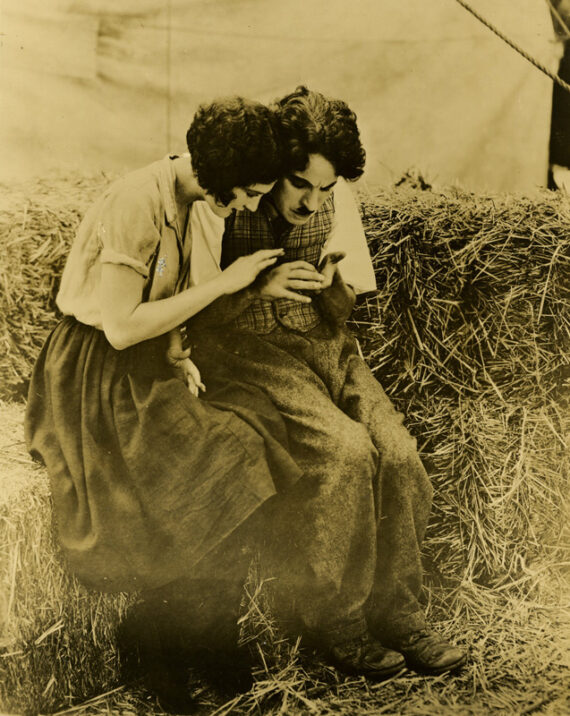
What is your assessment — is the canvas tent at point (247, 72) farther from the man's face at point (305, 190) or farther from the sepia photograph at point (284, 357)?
the man's face at point (305, 190)

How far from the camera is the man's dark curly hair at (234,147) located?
1813 millimetres

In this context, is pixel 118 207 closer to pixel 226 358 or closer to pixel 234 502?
pixel 226 358

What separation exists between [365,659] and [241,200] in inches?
→ 48.7

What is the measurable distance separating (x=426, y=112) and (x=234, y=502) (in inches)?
47.0

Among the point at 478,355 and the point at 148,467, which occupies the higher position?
the point at 478,355

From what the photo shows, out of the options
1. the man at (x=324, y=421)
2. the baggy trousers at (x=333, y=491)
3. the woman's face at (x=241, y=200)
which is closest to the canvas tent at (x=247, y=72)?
the man at (x=324, y=421)

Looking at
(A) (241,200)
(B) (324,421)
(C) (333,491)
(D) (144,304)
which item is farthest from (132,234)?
(C) (333,491)

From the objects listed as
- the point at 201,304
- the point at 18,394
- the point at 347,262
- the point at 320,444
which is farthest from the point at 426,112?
the point at 18,394

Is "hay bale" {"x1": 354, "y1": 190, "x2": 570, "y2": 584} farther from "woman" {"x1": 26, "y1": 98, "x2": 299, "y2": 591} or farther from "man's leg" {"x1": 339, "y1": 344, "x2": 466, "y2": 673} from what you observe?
"woman" {"x1": 26, "y1": 98, "x2": 299, "y2": 591}

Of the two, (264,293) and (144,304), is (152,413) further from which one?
(264,293)

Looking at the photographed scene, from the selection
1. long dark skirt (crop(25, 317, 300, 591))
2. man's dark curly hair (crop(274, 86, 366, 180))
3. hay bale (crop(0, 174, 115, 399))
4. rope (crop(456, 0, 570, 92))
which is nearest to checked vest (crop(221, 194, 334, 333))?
man's dark curly hair (crop(274, 86, 366, 180))

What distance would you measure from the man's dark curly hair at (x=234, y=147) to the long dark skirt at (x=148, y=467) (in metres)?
0.45

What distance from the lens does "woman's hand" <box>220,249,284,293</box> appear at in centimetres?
191

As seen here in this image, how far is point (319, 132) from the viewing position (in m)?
1.89
